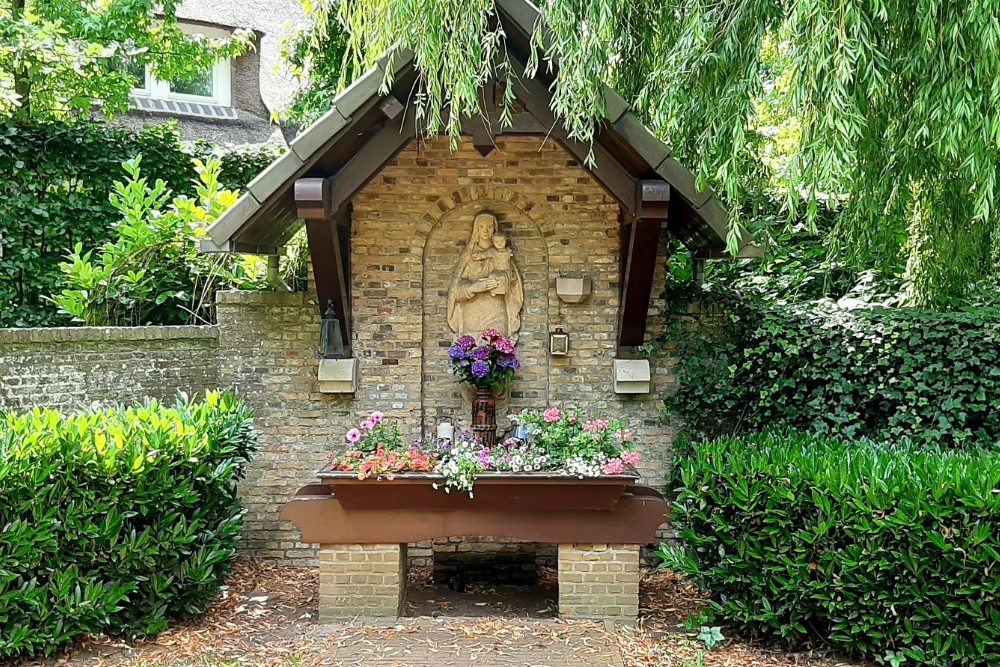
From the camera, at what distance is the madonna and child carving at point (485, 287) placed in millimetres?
6973

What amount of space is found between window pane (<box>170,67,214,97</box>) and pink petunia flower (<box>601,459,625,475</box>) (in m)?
10.9

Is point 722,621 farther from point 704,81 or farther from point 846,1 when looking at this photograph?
point 846,1

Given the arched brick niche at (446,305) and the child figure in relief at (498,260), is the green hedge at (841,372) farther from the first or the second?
the child figure in relief at (498,260)

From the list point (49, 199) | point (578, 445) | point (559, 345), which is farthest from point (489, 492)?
point (49, 199)

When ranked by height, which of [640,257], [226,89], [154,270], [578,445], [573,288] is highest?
[226,89]

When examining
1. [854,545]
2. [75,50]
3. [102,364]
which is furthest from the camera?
[75,50]

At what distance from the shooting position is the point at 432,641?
5371 mm

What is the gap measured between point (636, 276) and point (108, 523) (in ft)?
13.4

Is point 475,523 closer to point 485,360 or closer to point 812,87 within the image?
point 485,360

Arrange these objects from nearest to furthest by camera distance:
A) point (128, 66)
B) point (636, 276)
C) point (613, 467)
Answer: point (613, 467), point (636, 276), point (128, 66)

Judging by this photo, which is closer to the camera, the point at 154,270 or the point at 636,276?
the point at 636,276

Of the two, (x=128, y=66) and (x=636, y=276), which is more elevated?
(x=128, y=66)

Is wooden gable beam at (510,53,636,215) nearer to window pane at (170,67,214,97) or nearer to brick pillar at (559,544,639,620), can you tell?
brick pillar at (559,544,639,620)

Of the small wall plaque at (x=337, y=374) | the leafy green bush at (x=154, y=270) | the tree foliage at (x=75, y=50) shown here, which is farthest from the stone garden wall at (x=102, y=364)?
the tree foliage at (x=75, y=50)
